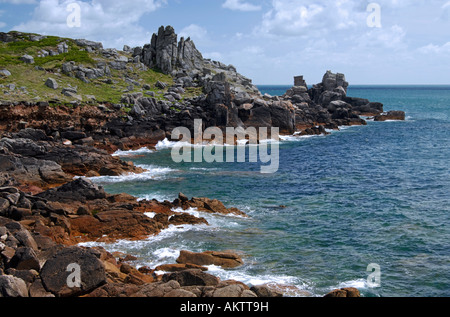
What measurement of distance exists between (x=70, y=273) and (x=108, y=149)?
137ft

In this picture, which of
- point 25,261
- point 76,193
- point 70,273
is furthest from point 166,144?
point 70,273

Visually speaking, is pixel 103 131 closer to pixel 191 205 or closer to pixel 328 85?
pixel 191 205

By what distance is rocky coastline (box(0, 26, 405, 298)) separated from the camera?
695 inches

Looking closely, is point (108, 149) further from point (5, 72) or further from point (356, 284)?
point (356, 284)

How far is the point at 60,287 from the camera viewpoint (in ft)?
54.5

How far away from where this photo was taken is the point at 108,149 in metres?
57.3

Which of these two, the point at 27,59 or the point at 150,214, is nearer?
the point at 150,214

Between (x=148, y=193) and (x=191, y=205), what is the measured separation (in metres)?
6.55

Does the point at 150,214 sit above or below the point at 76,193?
below

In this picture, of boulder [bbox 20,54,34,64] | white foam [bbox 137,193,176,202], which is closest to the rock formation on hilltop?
boulder [bbox 20,54,34,64]

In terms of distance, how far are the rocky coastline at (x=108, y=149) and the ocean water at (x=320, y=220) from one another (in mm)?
1853

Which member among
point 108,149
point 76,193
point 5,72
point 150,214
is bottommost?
point 150,214

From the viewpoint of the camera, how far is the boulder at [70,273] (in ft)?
54.7

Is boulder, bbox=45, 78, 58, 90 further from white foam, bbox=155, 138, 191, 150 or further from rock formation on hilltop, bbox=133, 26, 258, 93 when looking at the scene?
rock formation on hilltop, bbox=133, 26, 258, 93
